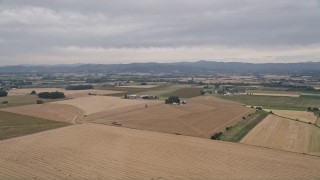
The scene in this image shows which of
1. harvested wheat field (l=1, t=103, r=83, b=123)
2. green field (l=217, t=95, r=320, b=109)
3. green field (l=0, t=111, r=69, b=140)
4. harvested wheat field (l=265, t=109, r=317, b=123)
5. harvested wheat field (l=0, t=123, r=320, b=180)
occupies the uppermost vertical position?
green field (l=217, t=95, r=320, b=109)

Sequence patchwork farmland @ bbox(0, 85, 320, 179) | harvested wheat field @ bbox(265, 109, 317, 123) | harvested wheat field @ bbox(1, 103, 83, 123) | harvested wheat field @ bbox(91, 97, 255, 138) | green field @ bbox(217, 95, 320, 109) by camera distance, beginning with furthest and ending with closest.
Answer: green field @ bbox(217, 95, 320, 109)
harvested wheat field @ bbox(1, 103, 83, 123)
harvested wheat field @ bbox(265, 109, 317, 123)
harvested wheat field @ bbox(91, 97, 255, 138)
patchwork farmland @ bbox(0, 85, 320, 179)

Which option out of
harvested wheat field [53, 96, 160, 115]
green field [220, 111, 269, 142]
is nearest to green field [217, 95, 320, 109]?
green field [220, 111, 269, 142]

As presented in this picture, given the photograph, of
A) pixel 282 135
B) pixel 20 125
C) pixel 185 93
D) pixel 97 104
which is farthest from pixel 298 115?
pixel 20 125

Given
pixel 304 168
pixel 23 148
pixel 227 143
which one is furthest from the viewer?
pixel 227 143

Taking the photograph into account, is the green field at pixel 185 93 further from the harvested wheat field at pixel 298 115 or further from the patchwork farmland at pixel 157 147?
the patchwork farmland at pixel 157 147

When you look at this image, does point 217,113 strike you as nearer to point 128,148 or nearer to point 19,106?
point 128,148

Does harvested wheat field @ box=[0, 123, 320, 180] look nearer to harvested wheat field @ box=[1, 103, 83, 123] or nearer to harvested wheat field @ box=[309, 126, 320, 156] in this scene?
harvested wheat field @ box=[309, 126, 320, 156]

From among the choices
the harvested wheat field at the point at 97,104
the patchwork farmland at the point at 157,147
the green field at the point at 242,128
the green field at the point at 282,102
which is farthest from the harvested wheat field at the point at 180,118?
the green field at the point at 282,102

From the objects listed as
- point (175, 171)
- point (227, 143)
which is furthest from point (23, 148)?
point (227, 143)
